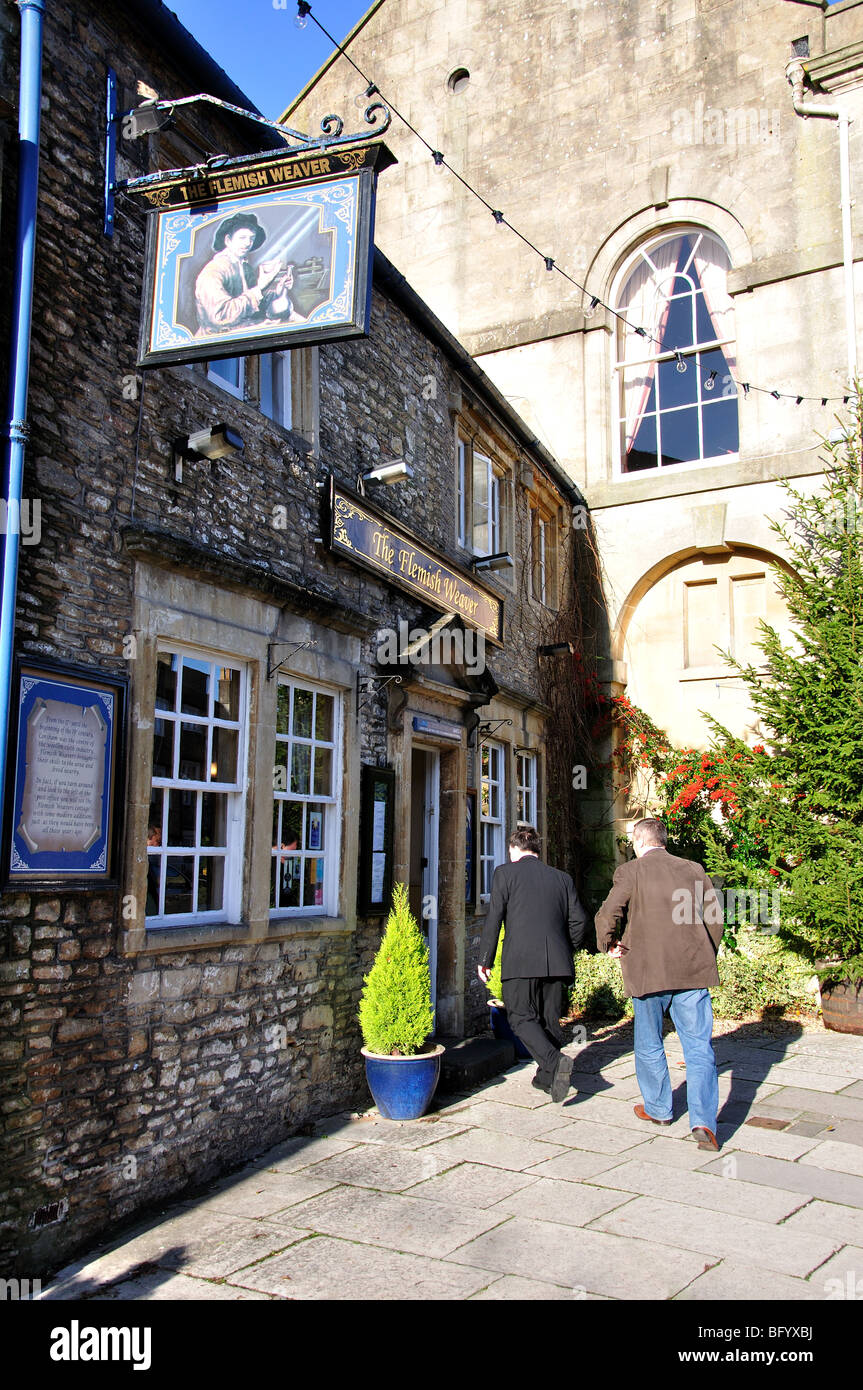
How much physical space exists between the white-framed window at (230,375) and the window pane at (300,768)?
2253 millimetres

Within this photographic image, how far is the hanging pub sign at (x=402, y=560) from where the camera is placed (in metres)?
7.31

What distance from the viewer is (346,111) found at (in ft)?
54.6

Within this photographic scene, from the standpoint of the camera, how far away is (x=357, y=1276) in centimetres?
415

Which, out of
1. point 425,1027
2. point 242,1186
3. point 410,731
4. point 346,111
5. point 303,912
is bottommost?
point 242,1186

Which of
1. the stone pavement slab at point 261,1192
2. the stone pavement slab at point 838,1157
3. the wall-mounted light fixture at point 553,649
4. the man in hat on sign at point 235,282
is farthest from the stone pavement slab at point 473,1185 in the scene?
the wall-mounted light fixture at point 553,649

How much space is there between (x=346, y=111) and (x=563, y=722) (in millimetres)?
10670

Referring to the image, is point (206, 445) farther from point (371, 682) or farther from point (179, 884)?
point (371, 682)

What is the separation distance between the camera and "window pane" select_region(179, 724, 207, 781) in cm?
573

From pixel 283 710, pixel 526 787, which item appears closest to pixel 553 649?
pixel 526 787

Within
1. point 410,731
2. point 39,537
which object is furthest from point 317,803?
point 39,537

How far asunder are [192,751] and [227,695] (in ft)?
1.55

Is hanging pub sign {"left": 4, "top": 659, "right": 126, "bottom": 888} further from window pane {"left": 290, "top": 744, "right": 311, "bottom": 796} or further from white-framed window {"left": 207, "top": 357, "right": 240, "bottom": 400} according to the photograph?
white-framed window {"left": 207, "top": 357, "right": 240, "bottom": 400}
